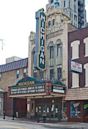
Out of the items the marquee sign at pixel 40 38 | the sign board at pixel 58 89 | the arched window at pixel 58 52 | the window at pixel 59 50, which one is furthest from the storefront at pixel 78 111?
the window at pixel 59 50

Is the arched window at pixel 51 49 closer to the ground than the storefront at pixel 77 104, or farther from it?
farther from it

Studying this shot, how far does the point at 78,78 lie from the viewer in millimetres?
45031

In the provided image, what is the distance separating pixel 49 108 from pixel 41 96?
90.4 inches

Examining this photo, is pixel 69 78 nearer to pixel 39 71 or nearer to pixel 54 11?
pixel 39 71

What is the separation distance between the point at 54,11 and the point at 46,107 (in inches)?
636

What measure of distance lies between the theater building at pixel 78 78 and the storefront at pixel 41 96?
148cm

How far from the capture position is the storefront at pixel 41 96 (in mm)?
44391

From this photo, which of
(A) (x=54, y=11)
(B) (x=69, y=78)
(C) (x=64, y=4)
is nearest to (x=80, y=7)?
(C) (x=64, y=4)

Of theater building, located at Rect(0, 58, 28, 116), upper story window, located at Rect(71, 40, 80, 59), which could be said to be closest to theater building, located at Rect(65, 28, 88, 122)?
upper story window, located at Rect(71, 40, 80, 59)

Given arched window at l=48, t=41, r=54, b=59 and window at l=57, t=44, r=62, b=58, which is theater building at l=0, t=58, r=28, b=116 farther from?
window at l=57, t=44, r=62, b=58

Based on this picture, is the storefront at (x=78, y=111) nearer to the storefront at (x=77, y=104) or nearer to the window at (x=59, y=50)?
the storefront at (x=77, y=104)

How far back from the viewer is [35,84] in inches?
1800

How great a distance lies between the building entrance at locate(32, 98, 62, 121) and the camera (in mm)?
47841

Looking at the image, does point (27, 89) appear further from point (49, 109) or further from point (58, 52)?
point (58, 52)
